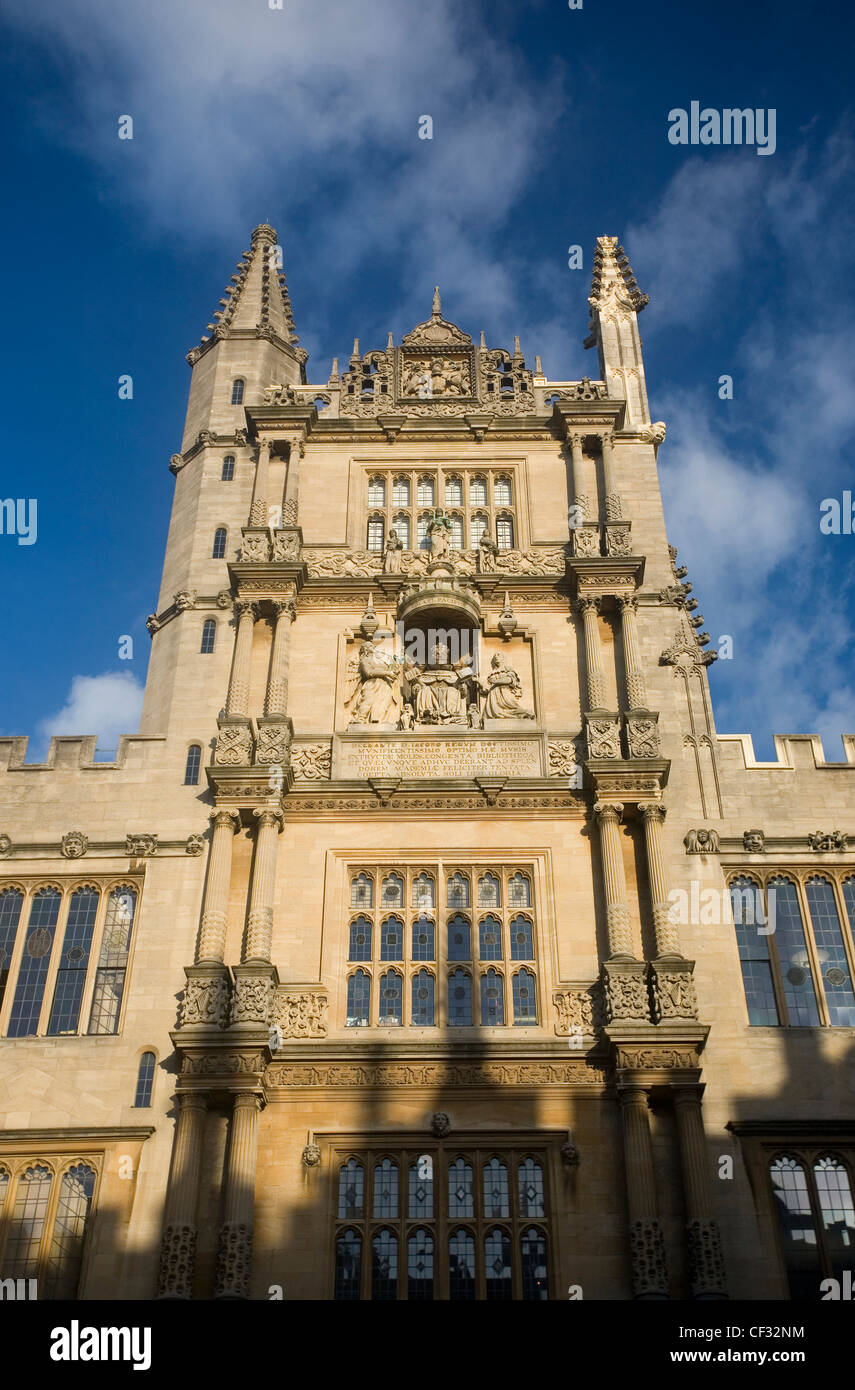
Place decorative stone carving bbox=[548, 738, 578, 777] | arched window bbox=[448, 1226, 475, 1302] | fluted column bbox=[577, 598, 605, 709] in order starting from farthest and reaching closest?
fluted column bbox=[577, 598, 605, 709] → decorative stone carving bbox=[548, 738, 578, 777] → arched window bbox=[448, 1226, 475, 1302]

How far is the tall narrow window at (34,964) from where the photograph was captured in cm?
2248

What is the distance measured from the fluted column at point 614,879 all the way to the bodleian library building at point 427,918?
0.23 feet

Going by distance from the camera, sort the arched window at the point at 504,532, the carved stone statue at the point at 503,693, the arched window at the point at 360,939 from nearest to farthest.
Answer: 1. the arched window at the point at 360,939
2. the carved stone statue at the point at 503,693
3. the arched window at the point at 504,532

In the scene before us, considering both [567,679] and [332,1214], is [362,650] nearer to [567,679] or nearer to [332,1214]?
[567,679]

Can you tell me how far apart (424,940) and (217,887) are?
3496 mm

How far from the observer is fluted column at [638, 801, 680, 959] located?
22.3 metres

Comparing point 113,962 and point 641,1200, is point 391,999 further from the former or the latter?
point 641,1200

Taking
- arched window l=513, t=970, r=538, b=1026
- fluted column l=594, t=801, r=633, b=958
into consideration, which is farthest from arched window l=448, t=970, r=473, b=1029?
fluted column l=594, t=801, r=633, b=958

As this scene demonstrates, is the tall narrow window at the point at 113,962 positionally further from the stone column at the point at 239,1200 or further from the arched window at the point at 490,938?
the arched window at the point at 490,938

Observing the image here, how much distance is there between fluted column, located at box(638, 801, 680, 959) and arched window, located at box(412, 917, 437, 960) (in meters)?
3.61

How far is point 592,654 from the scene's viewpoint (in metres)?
26.1

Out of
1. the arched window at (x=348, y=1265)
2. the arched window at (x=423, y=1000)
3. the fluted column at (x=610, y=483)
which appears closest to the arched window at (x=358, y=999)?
the arched window at (x=423, y=1000)

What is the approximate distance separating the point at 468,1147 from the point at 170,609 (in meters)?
12.4

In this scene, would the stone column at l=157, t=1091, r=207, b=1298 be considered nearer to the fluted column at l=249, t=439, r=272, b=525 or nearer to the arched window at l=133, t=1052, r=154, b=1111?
the arched window at l=133, t=1052, r=154, b=1111
